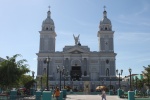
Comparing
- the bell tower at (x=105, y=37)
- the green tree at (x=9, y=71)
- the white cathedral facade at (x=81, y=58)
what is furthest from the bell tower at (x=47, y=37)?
the green tree at (x=9, y=71)

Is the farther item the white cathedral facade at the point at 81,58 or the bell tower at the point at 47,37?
the bell tower at the point at 47,37

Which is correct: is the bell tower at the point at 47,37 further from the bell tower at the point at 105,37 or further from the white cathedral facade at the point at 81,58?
the bell tower at the point at 105,37

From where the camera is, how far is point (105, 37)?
336 ft

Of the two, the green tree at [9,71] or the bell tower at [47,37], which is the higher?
the bell tower at [47,37]

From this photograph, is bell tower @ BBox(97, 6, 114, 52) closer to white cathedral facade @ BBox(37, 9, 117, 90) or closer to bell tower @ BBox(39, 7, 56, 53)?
white cathedral facade @ BBox(37, 9, 117, 90)

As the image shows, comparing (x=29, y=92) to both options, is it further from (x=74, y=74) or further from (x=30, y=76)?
(x=74, y=74)

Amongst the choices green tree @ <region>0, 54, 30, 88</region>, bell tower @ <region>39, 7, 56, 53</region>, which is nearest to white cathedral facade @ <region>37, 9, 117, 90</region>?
bell tower @ <region>39, 7, 56, 53</region>

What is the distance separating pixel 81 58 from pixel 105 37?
11819mm

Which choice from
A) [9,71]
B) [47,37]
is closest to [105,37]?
[47,37]

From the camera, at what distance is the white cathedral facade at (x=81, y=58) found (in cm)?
9962

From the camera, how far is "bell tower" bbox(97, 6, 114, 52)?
334 feet

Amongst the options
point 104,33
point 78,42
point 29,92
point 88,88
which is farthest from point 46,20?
point 29,92

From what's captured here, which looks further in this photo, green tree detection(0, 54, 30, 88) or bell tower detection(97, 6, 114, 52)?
bell tower detection(97, 6, 114, 52)

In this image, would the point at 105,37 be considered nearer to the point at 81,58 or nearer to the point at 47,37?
the point at 81,58
